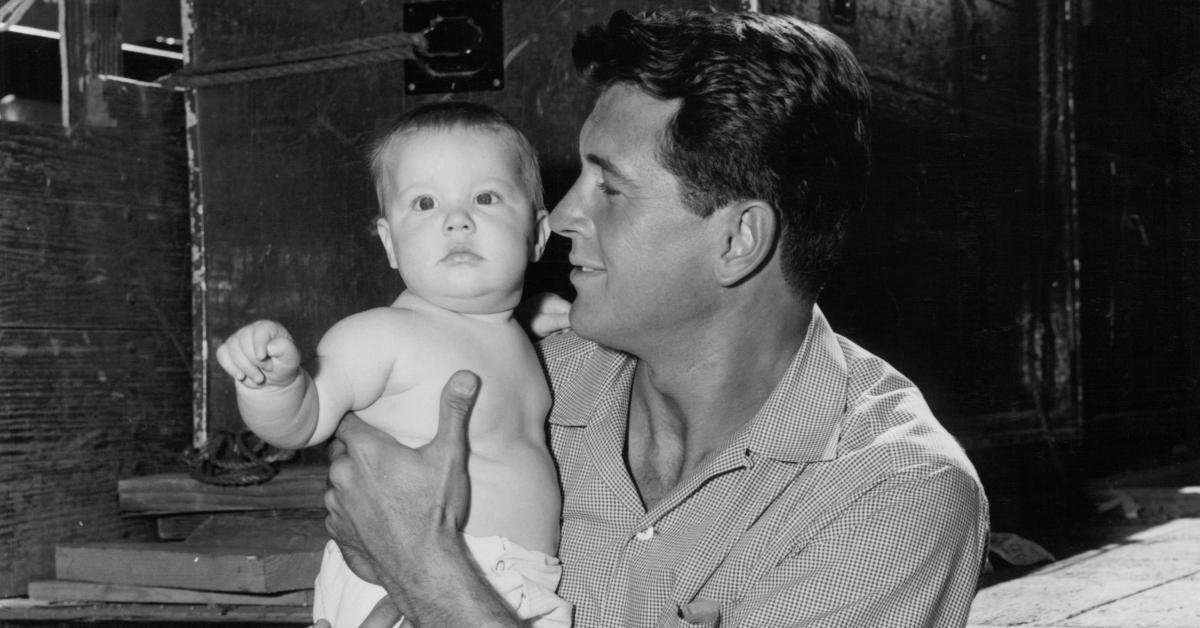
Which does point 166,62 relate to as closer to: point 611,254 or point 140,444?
point 140,444

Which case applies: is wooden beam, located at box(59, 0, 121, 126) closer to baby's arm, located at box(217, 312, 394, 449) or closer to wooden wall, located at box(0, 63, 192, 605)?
wooden wall, located at box(0, 63, 192, 605)

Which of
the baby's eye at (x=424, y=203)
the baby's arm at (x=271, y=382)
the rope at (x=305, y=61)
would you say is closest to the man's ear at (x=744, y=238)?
the baby's eye at (x=424, y=203)

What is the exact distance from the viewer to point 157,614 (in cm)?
307

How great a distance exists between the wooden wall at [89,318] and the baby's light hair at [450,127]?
4.22 ft

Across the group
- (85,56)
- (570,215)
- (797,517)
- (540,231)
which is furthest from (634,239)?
(85,56)

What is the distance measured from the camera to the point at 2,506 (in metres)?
3.11

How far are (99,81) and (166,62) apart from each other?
313 millimetres

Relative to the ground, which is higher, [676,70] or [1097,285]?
[676,70]

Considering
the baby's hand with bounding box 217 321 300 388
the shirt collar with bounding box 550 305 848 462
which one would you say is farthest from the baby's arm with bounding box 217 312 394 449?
the shirt collar with bounding box 550 305 848 462

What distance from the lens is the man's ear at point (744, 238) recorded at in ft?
6.98

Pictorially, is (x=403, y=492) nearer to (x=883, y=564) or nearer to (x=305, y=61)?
(x=883, y=564)

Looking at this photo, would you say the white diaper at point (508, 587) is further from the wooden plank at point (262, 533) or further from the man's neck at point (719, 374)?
the wooden plank at point (262, 533)

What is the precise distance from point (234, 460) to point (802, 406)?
172 cm

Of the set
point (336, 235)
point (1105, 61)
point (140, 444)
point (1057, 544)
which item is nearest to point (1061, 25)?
point (1105, 61)
